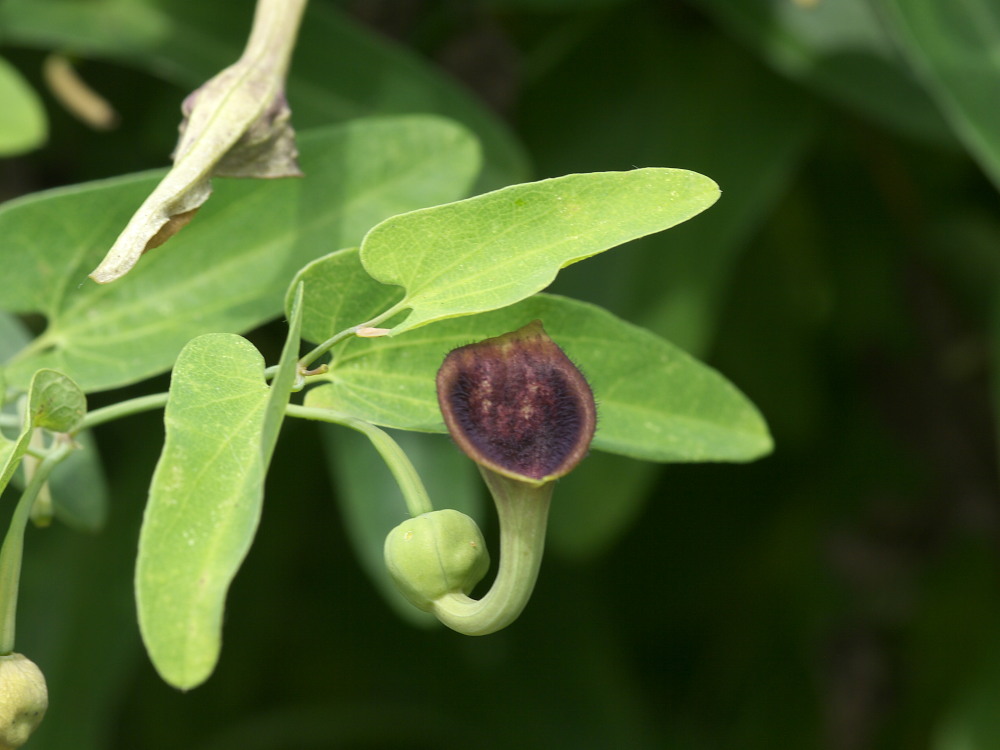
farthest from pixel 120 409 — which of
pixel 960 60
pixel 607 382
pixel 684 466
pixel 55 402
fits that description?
pixel 684 466

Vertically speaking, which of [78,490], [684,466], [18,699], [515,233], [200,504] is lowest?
[684,466]

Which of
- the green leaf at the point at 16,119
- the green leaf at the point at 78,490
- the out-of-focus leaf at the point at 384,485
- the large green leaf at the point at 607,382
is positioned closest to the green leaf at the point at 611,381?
the large green leaf at the point at 607,382

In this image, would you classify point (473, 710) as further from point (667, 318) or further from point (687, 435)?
point (687, 435)

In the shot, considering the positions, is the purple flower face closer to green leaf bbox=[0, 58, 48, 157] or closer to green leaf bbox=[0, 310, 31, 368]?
green leaf bbox=[0, 310, 31, 368]

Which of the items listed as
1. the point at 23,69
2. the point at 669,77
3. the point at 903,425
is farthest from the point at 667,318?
the point at 23,69

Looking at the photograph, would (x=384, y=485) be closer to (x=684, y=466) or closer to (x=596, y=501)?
(x=596, y=501)

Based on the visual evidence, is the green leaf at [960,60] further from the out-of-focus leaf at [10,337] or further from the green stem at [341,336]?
the out-of-focus leaf at [10,337]
